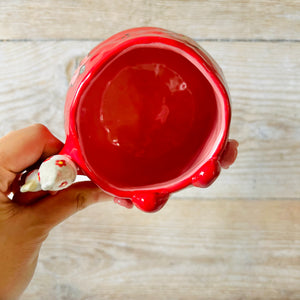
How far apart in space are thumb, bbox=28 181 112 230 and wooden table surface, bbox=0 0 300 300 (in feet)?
0.38

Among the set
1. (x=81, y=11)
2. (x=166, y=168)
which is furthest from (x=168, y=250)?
(x=81, y=11)

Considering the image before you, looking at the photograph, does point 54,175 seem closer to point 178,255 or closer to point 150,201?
point 150,201

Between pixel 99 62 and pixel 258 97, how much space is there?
30 cm

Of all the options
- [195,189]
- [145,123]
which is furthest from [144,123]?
[195,189]

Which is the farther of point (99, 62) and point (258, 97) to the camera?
point (258, 97)

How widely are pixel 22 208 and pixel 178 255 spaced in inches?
10.6

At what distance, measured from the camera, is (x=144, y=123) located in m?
0.53

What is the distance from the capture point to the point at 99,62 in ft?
1.22

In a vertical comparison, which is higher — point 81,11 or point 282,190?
point 81,11

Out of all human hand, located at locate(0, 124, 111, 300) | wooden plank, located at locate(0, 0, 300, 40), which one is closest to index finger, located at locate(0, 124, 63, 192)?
human hand, located at locate(0, 124, 111, 300)

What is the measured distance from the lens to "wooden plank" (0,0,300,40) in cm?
59

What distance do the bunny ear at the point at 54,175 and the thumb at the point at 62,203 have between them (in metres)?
0.07

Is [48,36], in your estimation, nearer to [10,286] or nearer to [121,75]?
[121,75]

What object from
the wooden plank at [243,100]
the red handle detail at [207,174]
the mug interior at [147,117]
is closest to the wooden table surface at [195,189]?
the wooden plank at [243,100]
